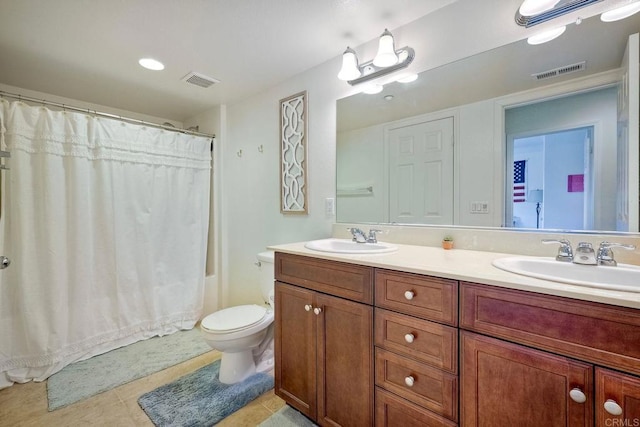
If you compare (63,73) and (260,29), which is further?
(63,73)

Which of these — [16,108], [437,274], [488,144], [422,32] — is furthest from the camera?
[16,108]

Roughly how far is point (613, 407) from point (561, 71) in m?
1.25

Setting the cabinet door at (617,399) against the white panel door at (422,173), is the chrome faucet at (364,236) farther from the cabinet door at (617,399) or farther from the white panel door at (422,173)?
the cabinet door at (617,399)

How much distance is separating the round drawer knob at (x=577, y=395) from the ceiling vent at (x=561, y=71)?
1217 mm

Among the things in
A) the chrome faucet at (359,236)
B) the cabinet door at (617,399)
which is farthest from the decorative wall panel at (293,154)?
the cabinet door at (617,399)

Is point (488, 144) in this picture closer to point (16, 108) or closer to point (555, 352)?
point (555, 352)

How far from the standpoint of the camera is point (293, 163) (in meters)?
2.18

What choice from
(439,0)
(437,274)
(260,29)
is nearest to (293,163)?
(260,29)

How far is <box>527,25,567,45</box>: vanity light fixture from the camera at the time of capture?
1.21 meters

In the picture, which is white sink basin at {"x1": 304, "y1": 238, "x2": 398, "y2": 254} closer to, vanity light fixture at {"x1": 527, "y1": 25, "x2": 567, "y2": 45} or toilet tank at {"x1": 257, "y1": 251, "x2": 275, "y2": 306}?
toilet tank at {"x1": 257, "y1": 251, "x2": 275, "y2": 306}

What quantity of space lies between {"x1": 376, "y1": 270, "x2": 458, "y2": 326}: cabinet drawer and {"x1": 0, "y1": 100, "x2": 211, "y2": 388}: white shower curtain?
83.1 inches

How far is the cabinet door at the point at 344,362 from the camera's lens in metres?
1.18

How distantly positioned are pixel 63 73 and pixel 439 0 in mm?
2555

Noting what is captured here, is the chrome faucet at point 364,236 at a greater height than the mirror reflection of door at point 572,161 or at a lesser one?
lesser
